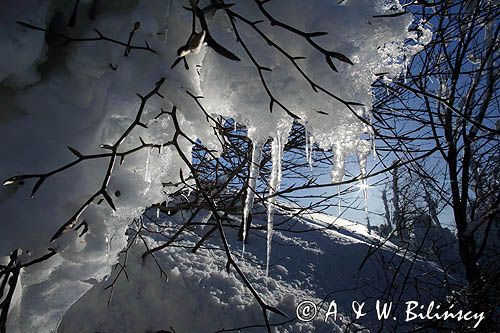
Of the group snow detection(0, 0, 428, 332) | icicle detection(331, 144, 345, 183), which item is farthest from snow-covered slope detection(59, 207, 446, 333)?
snow detection(0, 0, 428, 332)

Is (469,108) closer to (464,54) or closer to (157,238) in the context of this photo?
(464,54)

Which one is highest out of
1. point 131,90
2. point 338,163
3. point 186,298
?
point 131,90

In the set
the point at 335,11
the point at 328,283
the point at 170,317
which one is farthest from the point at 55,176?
the point at 328,283

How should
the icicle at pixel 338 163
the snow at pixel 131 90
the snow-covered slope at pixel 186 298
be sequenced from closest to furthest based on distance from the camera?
the snow at pixel 131 90
the icicle at pixel 338 163
the snow-covered slope at pixel 186 298

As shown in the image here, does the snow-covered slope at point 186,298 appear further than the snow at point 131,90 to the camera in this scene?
Yes

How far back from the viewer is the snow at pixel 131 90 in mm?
976

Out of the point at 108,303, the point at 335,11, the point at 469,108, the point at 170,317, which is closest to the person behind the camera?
the point at 335,11

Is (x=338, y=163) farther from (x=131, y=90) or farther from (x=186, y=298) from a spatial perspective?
(x=186, y=298)

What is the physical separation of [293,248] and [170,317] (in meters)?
3.80

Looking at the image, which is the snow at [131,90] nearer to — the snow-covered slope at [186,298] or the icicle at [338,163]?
the icicle at [338,163]

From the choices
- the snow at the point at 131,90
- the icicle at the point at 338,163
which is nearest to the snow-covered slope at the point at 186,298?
the icicle at the point at 338,163

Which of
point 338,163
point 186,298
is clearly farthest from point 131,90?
point 186,298

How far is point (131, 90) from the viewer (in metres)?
1.01

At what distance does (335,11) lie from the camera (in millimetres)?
978
